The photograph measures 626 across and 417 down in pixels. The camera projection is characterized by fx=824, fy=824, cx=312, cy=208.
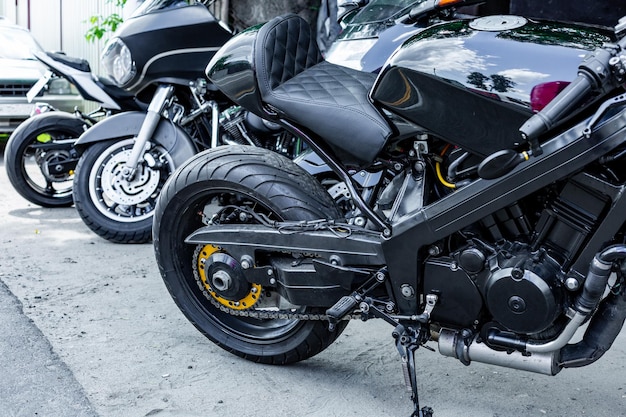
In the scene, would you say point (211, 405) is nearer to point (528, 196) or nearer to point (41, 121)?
point (528, 196)

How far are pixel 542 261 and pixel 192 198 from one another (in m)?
1.43

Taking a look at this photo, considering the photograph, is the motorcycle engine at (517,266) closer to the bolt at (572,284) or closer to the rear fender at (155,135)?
the bolt at (572,284)

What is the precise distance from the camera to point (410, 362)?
9.20 ft

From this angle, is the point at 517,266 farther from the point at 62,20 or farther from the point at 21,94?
the point at 62,20

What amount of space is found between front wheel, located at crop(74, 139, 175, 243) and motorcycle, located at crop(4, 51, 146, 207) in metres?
0.69

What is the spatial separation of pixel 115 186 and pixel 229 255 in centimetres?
241

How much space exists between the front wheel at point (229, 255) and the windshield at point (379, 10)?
128cm

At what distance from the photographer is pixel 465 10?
18.2 ft

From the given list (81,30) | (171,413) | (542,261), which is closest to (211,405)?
(171,413)

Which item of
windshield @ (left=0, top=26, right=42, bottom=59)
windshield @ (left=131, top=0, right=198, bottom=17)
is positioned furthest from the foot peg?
windshield @ (left=0, top=26, right=42, bottom=59)

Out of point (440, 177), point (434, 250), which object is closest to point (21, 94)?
point (440, 177)

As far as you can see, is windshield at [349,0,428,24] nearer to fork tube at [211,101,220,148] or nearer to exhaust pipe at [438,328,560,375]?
fork tube at [211,101,220,148]

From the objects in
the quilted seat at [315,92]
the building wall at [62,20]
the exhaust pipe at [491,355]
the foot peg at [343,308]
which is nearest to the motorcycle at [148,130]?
the quilted seat at [315,92]

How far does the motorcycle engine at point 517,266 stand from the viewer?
2541 millimetres
